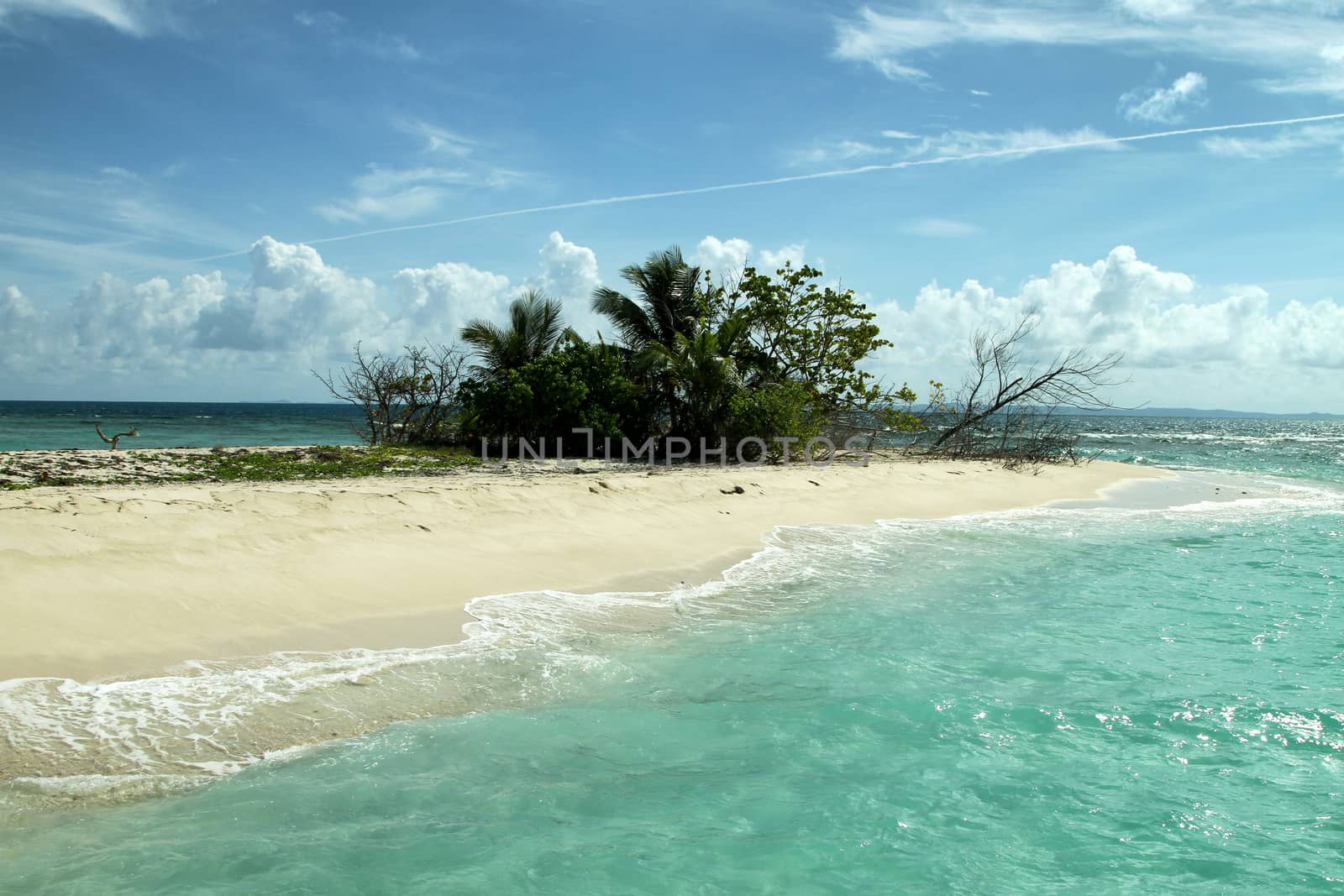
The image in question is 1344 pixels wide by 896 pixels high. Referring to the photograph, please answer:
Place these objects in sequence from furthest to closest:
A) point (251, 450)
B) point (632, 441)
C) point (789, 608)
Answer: point (632, 441), point (251, 450), point (789, 608)

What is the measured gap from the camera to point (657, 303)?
20844mm

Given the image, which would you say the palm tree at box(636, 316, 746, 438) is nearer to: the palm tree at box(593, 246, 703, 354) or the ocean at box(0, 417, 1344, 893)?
the palm tree at box(593, 246, 703, 354)

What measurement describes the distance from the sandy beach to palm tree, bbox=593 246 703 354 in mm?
8399

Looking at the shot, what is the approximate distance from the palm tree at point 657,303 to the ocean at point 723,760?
13560 mm

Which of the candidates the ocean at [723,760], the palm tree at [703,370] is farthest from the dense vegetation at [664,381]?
the ocean at [723,760]

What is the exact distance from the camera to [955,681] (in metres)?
5.88

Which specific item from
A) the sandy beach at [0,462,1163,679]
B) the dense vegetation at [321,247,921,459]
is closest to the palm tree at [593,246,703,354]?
the dense vegetation at [321,247,921,459]

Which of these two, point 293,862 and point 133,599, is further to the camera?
point 133,599

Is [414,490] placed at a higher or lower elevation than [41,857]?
higher

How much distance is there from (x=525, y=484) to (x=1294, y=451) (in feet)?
153

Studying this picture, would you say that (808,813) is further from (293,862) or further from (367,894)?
Result: (293,862)

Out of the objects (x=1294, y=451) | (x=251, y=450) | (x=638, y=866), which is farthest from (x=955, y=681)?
(x=1294, y=451)

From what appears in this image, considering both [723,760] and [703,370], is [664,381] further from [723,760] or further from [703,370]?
[723,760]

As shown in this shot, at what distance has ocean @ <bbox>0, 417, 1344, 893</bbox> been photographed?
3.56 meters
